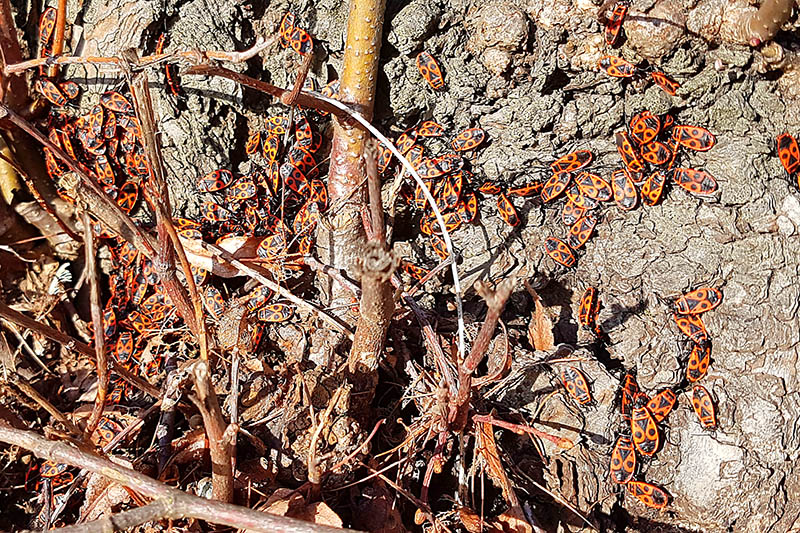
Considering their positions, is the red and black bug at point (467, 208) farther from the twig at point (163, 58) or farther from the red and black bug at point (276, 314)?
the twig at point (163, 58)

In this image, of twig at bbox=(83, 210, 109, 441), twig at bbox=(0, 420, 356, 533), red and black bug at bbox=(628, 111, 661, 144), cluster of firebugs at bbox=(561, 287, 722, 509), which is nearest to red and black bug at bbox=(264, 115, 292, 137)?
twig at bbox=(83, 210, 109, 441)

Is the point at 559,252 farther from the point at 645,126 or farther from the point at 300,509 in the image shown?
the point at 300,509

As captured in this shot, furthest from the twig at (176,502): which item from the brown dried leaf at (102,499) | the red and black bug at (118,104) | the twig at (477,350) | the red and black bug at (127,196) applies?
the red and black bug at (118,104)

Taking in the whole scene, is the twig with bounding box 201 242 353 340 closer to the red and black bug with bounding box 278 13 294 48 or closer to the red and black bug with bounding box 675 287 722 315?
the red and black bug with bounding box 278 13 294 48

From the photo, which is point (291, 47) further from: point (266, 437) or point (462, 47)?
point (266, 437)

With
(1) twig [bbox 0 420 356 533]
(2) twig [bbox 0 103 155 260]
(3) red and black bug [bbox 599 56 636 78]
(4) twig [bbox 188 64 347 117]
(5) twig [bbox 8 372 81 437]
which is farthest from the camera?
(3) red and black bug [bbox 599 56 636 78]
